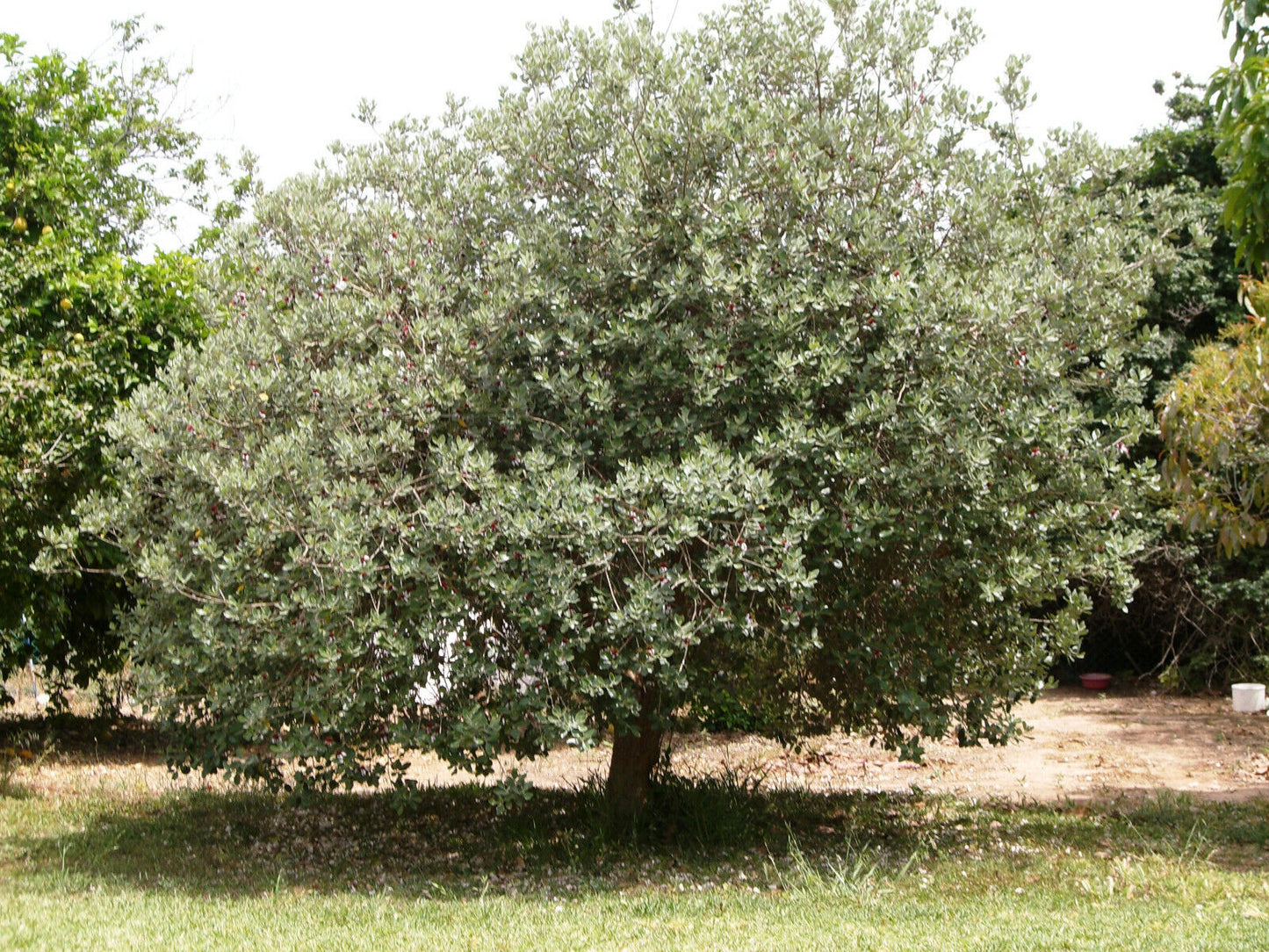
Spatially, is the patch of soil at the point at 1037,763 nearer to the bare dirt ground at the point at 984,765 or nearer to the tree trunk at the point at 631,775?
the bare dirt ground at the point at 984,765

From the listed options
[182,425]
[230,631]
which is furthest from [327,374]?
[230,631]

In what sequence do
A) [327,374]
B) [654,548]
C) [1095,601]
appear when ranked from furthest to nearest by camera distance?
[1095,601] → [327,374] → [654,548]

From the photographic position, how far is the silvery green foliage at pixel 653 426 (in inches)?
235

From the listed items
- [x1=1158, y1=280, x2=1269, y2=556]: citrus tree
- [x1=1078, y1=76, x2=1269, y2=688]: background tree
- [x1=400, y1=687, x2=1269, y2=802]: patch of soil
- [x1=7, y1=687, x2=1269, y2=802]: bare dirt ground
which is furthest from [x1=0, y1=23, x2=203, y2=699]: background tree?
[x1=1078, y1=76, x2=1269, y2=688]: background tree

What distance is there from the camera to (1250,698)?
13.8 metres

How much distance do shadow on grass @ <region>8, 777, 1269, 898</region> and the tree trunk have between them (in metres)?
0.13

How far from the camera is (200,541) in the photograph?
611cm

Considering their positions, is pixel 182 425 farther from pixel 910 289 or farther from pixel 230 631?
pixel 910 289

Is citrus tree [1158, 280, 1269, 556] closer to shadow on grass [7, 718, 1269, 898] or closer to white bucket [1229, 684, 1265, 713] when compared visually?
shadow on grass [7, 718, 1269, 898]

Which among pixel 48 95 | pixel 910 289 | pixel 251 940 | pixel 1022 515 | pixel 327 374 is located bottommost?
pixel 251 940

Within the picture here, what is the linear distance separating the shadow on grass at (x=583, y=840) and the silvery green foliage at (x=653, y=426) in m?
0.78

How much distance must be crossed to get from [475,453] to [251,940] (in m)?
2.59

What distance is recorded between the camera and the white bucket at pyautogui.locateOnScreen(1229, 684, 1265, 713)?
13750mm

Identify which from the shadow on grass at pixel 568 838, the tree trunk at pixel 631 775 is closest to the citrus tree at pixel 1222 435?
the shadow on grass at pixel 568 838
